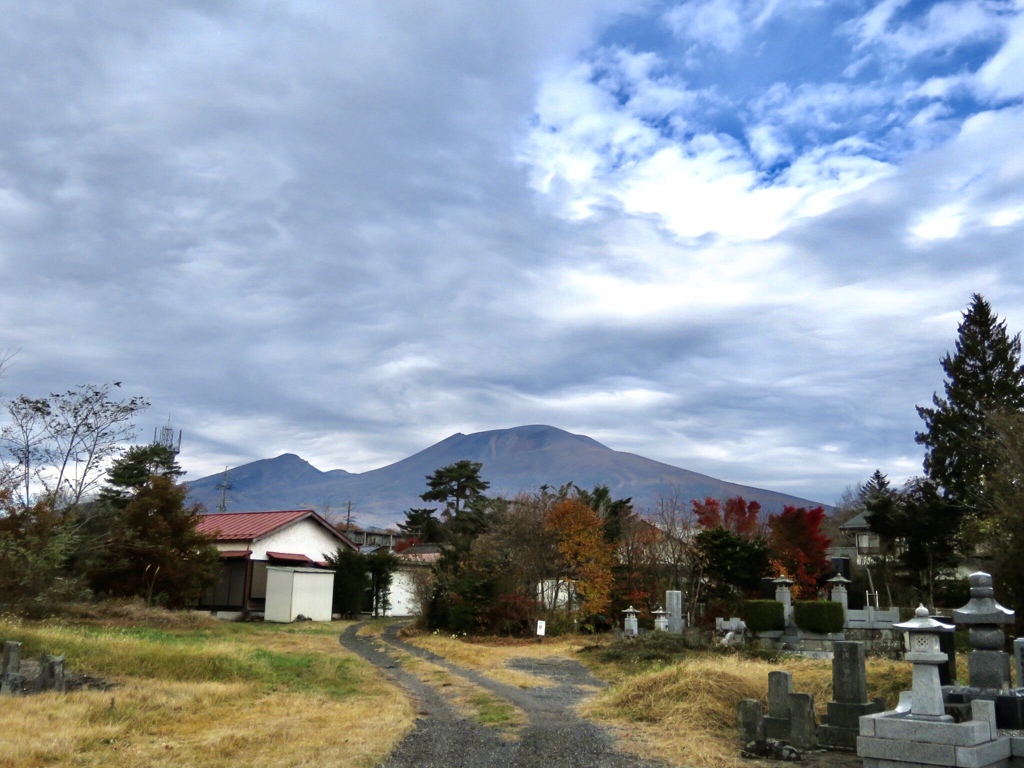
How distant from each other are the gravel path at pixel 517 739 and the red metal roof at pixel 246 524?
1998 cm

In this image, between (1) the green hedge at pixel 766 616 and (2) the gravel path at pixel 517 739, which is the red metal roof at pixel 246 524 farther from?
(1) the green hedge at pixel 766 616

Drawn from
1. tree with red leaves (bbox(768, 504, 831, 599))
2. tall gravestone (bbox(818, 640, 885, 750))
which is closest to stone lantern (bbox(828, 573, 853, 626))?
tree with red leaves (bbox(768, 504, 831, 599))

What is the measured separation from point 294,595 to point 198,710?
21338 millimetres

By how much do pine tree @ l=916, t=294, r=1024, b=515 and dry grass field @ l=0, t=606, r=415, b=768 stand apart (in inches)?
1422

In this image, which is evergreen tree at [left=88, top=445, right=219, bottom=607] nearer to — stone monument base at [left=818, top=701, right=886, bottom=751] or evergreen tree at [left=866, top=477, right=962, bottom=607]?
stone monument base at [left=818, top=701, right=886, bottom=751]

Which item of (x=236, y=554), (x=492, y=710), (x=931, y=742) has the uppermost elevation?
(x=236, y=554)

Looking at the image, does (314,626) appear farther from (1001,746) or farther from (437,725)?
(1001,746)

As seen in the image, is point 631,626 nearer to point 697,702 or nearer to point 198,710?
point 697,702

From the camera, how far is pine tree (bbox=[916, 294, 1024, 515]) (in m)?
41.8

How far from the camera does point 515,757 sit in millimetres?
9469

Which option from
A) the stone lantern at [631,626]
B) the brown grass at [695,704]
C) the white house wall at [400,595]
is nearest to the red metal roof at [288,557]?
the white house wall at [400,595]

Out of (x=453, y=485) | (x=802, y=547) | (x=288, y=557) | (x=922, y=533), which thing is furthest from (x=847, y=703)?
(x=453, y=485)

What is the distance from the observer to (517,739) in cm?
1049

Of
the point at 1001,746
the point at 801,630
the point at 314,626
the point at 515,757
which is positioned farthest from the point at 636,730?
the point at 314,626
